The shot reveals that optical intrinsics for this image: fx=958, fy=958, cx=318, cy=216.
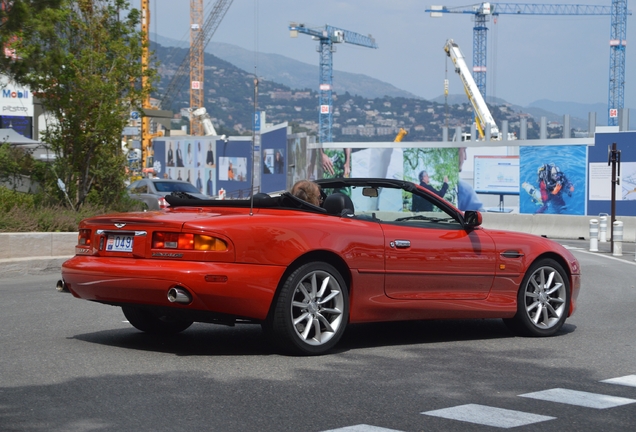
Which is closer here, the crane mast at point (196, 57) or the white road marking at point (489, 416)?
the white road marking at point (489, 416)

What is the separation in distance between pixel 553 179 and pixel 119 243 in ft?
121

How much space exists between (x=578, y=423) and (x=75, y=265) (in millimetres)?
4006

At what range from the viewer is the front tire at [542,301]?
Answer: 8500 millimetres

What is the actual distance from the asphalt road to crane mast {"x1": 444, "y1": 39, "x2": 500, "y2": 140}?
62278 millimetres

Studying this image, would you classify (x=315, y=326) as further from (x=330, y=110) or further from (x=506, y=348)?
(x=330, y=110)

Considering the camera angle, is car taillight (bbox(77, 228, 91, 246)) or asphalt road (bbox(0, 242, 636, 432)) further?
car taillight (bbox(77, 228, 91, 246))

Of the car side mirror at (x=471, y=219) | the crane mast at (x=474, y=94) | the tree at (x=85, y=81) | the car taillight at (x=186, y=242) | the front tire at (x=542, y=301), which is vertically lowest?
the front tire at (x=542, y=301)

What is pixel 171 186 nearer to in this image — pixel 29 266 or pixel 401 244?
pixel 29 266

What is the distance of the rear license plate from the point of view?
7.07m

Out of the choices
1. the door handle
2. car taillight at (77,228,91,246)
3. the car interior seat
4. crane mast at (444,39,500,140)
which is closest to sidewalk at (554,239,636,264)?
the door handle

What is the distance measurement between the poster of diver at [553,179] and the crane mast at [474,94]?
26095 millimetres

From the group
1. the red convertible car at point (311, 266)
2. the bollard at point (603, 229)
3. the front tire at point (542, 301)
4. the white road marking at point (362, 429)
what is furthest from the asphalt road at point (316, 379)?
the bollard at point (603, 229)

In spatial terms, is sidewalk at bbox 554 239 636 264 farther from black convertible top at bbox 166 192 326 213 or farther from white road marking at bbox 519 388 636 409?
white road marking at bbox 519 388 636 409

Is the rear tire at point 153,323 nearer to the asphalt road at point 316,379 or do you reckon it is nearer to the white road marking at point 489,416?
the asphalt road at point 316,379
